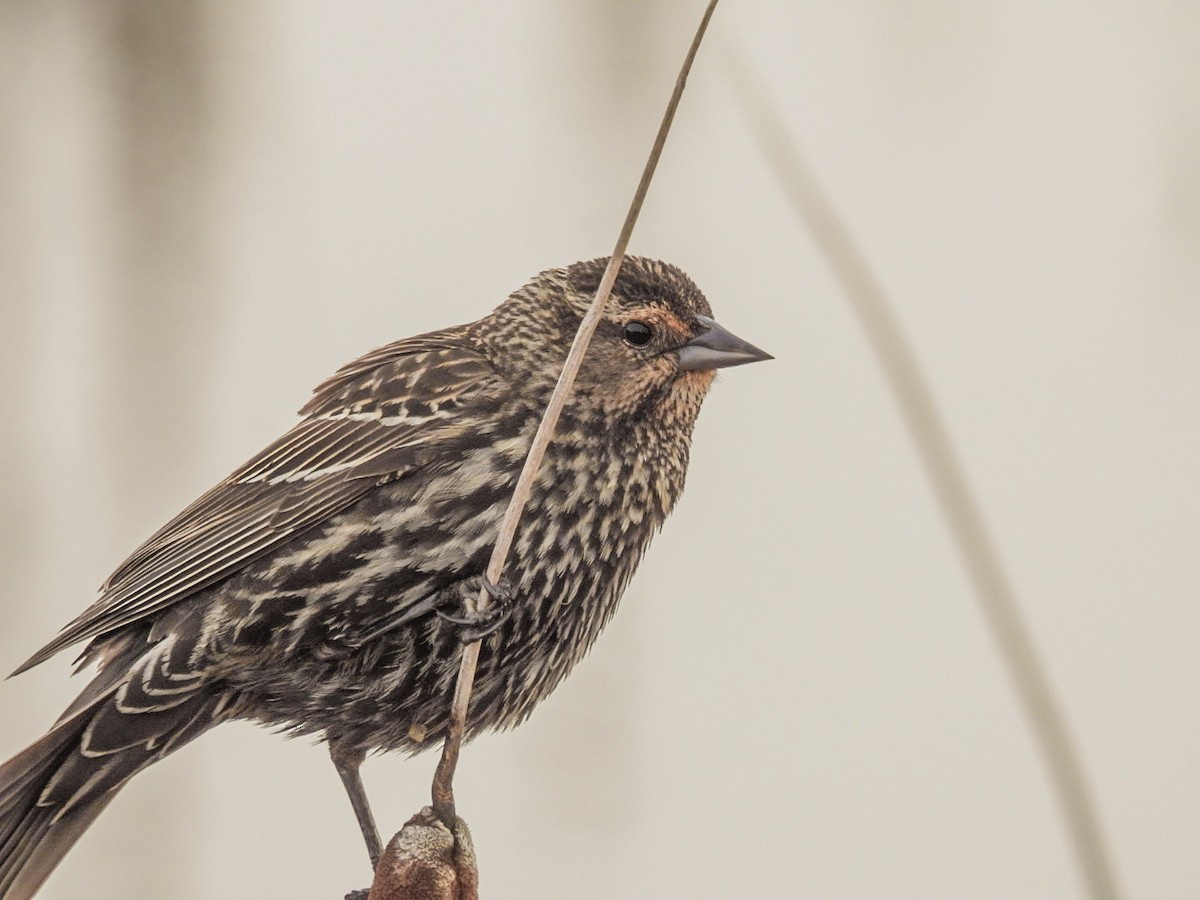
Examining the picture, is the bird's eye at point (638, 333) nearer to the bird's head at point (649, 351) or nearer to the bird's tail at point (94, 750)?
the bird's head at point (649, 351)

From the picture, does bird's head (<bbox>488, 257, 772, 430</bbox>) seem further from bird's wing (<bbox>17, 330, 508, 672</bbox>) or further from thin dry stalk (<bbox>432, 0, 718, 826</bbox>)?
thin dry stalk (<bbox>432, 0, 718, 826</bbox>)

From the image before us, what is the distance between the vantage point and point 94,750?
171cm

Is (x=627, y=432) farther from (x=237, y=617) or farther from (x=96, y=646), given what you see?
(x=96, y=646)

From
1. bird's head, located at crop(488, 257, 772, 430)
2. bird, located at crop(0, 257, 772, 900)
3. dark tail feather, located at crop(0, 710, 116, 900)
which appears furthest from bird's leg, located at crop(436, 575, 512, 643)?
dark tail feather, located at crop(0, 710, 116, 900)

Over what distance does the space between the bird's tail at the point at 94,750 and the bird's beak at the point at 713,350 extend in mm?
752

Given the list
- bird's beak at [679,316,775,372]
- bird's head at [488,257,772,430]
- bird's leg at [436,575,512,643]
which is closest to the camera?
bird's leg at [436,575,512,643]

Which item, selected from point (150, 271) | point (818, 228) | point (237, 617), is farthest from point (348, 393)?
point (150, 271)

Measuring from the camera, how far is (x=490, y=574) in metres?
1.41

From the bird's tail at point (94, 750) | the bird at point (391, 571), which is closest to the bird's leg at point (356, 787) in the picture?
the bird at point (391, 571)

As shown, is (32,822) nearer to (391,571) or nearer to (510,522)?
(391,571)

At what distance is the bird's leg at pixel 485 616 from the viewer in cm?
161

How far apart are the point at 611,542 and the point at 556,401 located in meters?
0.52

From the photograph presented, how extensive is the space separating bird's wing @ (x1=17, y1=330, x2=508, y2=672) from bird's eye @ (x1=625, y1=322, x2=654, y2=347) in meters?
0.20

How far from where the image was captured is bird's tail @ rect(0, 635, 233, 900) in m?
1.67
